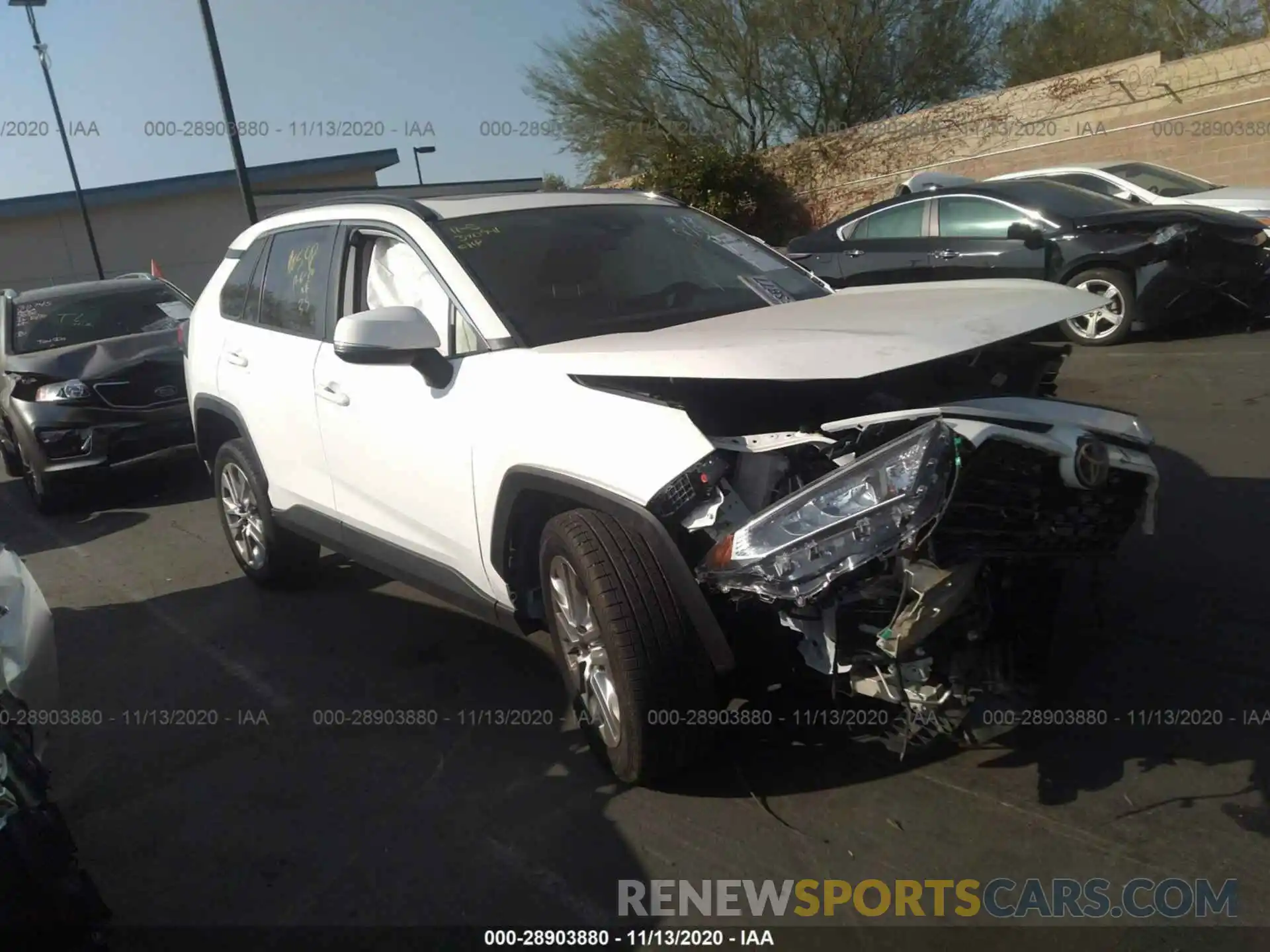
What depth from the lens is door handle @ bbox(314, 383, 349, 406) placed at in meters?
4.32

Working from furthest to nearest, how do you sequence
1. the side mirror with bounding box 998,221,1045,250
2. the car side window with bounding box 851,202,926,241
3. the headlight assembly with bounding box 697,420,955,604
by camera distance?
the car side window with bounding box 851,202,926,241 → the side mirror with bounding box 998,221,1045,250 → the headlight assembly with bounding box 697,420,955,604

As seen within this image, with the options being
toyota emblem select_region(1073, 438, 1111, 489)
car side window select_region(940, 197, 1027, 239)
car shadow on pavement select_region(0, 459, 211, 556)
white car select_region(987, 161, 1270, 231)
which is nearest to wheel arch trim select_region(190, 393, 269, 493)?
car shadow on pavement select_region(0, 459, 211, 556)

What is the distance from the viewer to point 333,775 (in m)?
3.77

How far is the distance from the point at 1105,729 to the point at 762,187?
851 inches

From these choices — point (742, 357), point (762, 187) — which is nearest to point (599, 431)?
point (742, 357)

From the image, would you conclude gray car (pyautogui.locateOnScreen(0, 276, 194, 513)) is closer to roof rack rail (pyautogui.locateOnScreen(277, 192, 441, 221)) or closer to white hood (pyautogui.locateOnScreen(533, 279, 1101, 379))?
→ roof rack rail (pyautogui.locateOnScreen(277, 192, 441, 221))

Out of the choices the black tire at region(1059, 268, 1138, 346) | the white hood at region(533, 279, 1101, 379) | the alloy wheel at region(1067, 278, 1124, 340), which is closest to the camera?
the white hood at region(533, 279, 1101, 379)

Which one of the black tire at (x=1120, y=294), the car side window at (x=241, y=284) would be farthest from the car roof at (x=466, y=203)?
the black tire at (x=1120, y=294)

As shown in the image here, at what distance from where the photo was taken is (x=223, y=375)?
5.44 meters

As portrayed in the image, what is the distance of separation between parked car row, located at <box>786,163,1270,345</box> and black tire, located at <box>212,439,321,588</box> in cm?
512

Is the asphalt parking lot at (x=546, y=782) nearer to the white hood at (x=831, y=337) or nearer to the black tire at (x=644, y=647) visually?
the black tire at (x=644, y=647)

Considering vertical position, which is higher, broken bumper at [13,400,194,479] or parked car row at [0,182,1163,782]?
parked car row at [0,182,1163,782]

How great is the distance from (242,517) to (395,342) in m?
2.59

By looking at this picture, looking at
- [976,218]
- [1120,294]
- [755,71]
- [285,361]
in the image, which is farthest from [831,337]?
[755,71]
